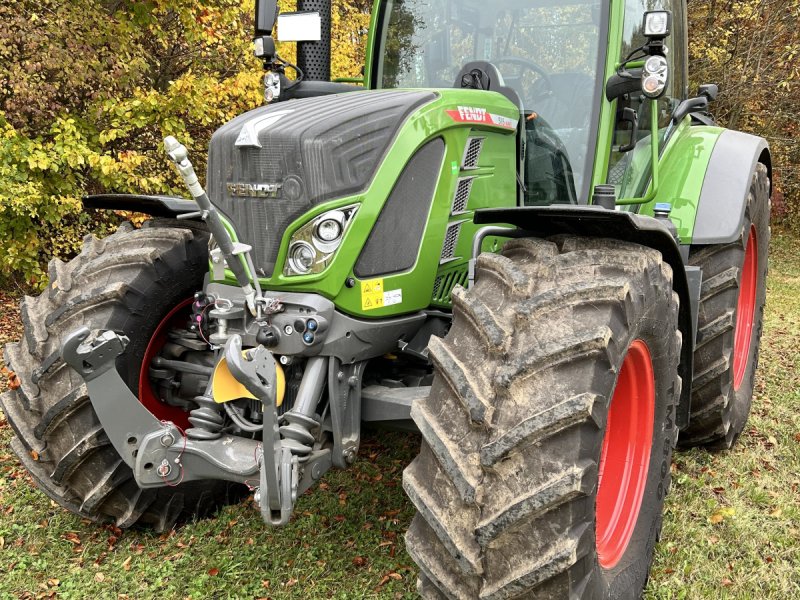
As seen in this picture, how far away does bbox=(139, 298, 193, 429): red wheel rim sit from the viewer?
11.2ft

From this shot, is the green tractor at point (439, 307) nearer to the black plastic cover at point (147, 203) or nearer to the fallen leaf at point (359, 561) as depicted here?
the black plastic cover at point (147, 203)

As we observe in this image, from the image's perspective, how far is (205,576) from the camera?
3.13 metres

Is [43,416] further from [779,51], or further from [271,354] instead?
[779,51]

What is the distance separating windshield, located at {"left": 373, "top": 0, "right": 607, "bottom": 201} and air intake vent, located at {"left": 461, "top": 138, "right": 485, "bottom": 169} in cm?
44

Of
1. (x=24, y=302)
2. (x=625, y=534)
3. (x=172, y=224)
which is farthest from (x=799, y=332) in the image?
(x=24, y=302)

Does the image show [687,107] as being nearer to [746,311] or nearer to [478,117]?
[746,311]

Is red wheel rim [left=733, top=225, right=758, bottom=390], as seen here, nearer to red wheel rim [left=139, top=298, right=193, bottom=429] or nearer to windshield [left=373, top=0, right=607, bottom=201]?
windshield [left=373, top=0, right=607, bottom=201]

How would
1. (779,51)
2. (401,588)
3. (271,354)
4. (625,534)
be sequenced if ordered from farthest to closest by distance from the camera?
1. (779,51)
2. (401,588)
3. (625,534)
4. (271,354)

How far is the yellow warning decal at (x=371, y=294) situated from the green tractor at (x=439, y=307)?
0.02 m

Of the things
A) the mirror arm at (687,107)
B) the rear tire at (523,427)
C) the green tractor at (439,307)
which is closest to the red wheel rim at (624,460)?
the green tractor at (439,307)

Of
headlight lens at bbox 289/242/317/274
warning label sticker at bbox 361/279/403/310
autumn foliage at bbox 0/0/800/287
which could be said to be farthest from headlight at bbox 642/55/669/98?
autumn foliage at bbox 0/0/800/287

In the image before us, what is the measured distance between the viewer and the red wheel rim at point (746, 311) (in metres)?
4.65

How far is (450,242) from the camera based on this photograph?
3.20m

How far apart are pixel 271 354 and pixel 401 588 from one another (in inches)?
46.1
